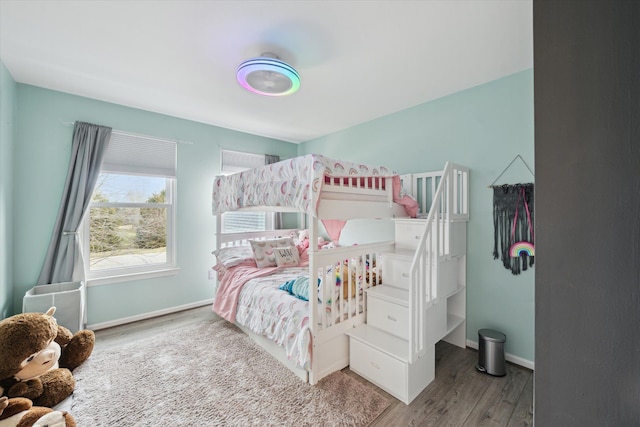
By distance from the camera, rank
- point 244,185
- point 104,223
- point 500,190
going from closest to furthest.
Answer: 1. point 500,190
2. point 244,185
3. point 104,223

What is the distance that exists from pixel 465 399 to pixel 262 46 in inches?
116

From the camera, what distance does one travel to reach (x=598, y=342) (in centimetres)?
44

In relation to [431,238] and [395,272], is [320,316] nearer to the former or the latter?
[395,272]

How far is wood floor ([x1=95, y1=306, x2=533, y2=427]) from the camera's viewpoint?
1670 mm

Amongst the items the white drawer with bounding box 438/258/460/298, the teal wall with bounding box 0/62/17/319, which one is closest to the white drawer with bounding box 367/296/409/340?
the white drawer with bounding box 438/258/460/298

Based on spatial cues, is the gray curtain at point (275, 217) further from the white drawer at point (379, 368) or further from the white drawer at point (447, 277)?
the white drawer at point (447, 277)

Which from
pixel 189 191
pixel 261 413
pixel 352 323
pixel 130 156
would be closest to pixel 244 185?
pixel 189 191

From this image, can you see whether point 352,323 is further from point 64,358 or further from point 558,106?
point 64,358

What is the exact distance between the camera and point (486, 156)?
2.50 m

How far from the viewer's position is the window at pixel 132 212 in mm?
3010

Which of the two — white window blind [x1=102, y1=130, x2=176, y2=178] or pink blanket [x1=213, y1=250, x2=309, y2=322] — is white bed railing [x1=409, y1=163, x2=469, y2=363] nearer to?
pink blanket [x1=213, y1=250, x2=309, y2=322]

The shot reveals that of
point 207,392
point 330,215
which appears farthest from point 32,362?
point 330,215

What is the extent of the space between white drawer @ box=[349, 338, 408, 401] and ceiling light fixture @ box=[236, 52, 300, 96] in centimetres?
213

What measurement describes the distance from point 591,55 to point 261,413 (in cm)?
221
